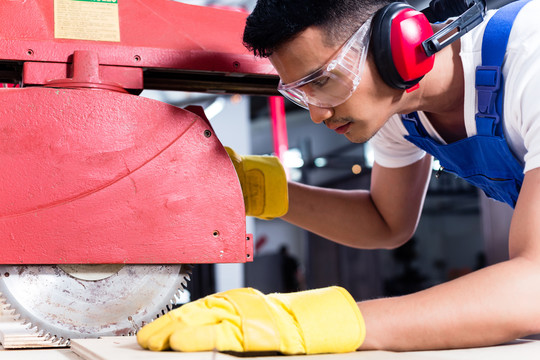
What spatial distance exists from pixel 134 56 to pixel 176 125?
0.69ft

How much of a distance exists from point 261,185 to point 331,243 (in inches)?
396

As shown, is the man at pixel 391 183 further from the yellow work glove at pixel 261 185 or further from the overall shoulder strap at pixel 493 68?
the yellow work glove at pixel 261 185

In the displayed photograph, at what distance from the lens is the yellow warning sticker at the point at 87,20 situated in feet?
4.56

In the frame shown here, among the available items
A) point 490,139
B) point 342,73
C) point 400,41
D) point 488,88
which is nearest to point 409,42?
point 400,41

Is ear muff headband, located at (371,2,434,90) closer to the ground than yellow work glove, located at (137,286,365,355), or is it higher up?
higher up

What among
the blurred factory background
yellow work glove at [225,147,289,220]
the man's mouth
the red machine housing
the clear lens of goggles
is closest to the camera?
the red machine housing

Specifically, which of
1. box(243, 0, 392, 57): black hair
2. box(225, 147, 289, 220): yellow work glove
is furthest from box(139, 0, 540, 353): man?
box(225, 147, 289, 220): yellow work glove

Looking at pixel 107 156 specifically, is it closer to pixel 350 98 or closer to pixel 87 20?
pixel 87 20

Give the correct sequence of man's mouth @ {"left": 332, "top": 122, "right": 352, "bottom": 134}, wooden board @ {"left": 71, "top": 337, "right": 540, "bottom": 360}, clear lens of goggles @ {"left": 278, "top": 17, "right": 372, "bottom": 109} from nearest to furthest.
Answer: wooden board @ {"left": 71, "top": 337, "right": 540, "bottom": 360} → clear lens of goggles @ {"left": 278, "top": 17, "right": 372, "bottom": 109} → man's mouth @ {"left": 332, "top": 122, "right": 352, "bottom": 134}

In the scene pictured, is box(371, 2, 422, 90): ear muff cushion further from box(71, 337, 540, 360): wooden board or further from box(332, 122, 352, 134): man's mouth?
box(71, 337, 540, 360): wooden board

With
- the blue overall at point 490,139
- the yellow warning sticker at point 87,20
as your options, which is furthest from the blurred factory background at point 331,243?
Answer: the yellow warning sticker at point 87,20

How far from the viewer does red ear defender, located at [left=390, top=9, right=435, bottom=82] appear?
132 cm

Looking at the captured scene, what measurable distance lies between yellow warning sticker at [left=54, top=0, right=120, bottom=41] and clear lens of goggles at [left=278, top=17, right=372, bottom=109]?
0.47 metres

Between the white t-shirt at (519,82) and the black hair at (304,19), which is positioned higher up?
the black hair at (304,19)
